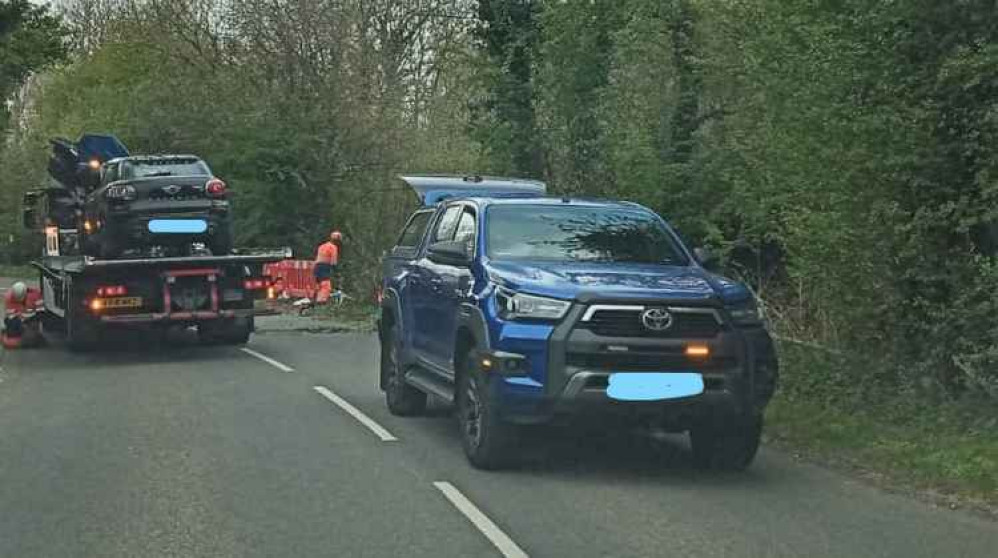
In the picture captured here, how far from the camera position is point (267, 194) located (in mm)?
32406

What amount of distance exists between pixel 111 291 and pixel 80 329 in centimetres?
79

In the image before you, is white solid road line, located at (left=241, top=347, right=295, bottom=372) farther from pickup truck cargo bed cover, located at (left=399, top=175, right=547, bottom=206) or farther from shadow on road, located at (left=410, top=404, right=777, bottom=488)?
shadow on road, located at (left=410, top=404, right=777, bottom=488)

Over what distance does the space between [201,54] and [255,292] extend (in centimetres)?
2110

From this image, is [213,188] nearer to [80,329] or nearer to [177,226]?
[177,226]

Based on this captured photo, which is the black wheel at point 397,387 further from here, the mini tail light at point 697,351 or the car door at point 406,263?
the mini tail light at point 697,351

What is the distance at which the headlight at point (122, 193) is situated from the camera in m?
17.9

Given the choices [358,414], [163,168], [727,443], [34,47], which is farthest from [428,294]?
[34,47]

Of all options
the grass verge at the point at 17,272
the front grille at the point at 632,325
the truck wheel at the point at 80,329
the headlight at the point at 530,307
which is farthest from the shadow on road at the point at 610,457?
the grass verge at the point at 17,272

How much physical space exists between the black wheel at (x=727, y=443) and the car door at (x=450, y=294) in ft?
6.38

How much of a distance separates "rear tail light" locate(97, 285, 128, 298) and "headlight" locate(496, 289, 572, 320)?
31.6 feet

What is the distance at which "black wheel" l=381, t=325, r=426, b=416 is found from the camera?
1188 cm

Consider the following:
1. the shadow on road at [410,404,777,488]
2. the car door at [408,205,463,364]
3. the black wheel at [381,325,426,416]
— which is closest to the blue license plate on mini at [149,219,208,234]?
the black wheel at [381,325,426,416]

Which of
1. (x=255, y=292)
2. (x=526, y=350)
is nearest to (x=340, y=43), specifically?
(x=255, y=292)

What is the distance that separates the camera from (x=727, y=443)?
30.6 ft
